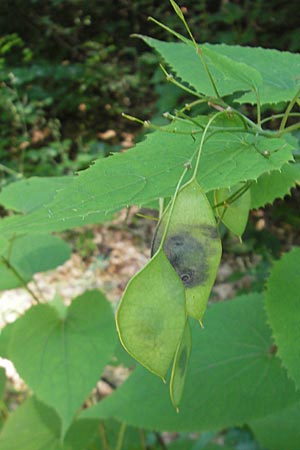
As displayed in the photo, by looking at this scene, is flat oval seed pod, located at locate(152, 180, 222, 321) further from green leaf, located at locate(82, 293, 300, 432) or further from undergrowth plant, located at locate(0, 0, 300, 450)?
green leaf, located at locate(82, 293, 300, 432)

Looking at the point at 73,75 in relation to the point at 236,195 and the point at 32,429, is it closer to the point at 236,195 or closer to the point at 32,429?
the point at 32,429

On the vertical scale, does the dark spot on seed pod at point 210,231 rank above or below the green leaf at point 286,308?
above

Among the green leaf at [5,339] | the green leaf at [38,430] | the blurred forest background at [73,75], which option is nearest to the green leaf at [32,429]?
the green leaf at [38,430]

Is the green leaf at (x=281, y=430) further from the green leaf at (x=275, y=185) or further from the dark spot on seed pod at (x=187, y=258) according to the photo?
the dark spot on seed pod at (x=187, y=258)

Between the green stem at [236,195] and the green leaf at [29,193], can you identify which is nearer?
the green stem at [236,195]

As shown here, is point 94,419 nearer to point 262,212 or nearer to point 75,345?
point 75,345

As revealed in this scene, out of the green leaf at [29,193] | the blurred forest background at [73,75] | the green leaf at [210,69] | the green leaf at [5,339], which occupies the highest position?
the green leaf at [210,69]
